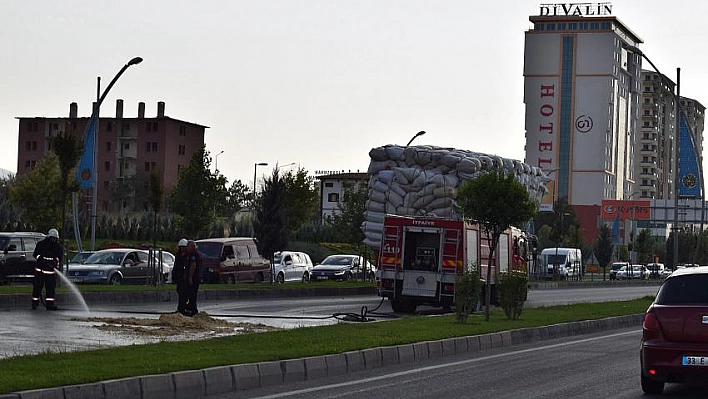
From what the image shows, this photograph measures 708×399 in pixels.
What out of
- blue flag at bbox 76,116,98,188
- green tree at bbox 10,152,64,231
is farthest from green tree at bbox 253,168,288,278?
green tree at bbox 10,152,64,231

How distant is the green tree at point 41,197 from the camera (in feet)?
229

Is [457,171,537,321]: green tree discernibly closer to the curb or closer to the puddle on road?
the curb

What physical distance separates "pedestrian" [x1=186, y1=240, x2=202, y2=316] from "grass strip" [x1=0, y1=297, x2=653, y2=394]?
3.76m

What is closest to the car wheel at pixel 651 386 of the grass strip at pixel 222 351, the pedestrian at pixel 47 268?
the grass strip at pixel 222 351

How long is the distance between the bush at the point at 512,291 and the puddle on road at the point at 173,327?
5.50 meters

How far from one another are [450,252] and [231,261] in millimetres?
15492

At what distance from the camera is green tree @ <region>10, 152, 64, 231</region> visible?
69938 millimetres

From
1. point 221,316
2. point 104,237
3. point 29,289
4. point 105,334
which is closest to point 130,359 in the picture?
point 105,334

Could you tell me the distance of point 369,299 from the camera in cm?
3956

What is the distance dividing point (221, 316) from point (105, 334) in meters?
6.73

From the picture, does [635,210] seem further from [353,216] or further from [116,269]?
[116,269]

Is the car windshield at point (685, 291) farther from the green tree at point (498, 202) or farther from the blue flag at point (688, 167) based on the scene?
the blue flag at point (688, 167)

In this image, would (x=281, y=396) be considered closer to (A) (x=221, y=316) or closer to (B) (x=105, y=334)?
(B) (x=105, y=334)

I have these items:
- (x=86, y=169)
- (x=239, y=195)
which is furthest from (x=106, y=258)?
(x=239, y=195)
